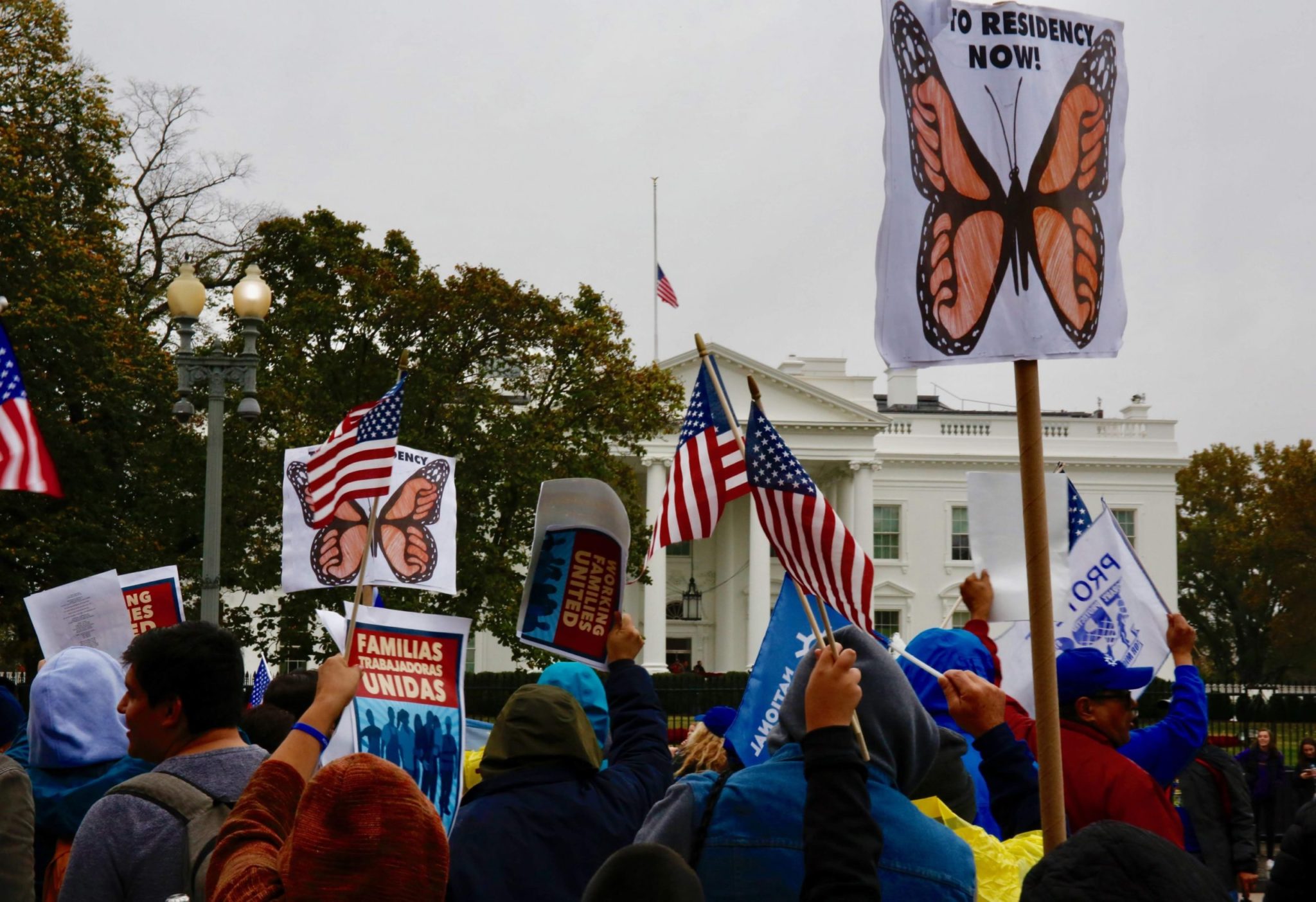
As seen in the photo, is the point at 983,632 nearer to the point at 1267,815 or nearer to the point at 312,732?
the point at 312,732

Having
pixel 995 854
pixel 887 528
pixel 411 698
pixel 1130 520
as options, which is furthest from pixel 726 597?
pixel 995 854

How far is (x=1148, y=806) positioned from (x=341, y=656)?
213 cm

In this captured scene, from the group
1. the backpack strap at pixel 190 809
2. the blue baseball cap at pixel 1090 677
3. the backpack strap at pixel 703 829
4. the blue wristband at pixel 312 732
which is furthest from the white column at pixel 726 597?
the backpack strap at pixel 703 829

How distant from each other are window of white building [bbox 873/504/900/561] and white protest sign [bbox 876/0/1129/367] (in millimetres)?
51644

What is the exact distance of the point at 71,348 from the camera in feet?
72.9

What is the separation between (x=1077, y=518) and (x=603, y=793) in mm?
4515

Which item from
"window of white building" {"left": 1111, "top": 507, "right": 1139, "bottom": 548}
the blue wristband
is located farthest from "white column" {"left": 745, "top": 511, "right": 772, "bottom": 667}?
the blue wristband

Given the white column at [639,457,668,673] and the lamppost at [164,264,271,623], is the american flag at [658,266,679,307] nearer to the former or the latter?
the white column at [639,457,668,673]

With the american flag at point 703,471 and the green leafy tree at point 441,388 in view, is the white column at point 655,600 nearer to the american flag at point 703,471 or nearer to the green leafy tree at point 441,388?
the green leafy tree at point 441,388

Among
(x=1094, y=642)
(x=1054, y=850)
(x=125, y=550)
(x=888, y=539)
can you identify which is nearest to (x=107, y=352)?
(x=125, y=550)

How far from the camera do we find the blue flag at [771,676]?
13.2ft

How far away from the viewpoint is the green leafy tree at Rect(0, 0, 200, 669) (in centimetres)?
2177

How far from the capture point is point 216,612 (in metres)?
13.4

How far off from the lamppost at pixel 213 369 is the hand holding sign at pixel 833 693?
391 inches
